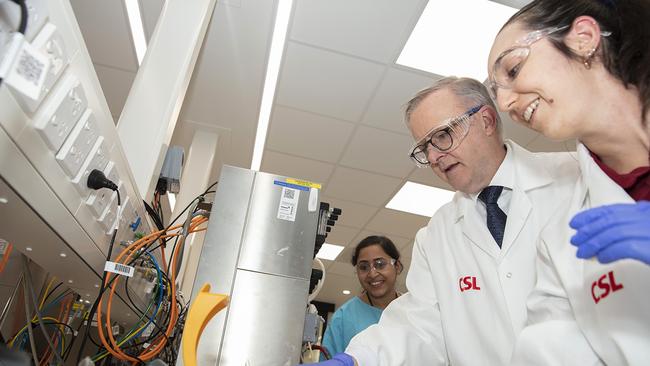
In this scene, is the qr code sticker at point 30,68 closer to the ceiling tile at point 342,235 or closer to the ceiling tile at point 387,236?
the ceiling tile at point 342,235

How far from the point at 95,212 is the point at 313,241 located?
0.60 meters

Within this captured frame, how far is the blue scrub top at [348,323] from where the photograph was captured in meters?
2.36

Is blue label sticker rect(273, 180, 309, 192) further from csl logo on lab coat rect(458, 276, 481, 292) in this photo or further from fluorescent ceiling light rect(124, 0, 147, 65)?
fluorescent ceiling light rect(124, 0, 147, 65)

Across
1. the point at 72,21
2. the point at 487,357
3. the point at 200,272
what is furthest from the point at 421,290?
the point at 72,21

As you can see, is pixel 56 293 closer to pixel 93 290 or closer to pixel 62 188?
pixel 93 290

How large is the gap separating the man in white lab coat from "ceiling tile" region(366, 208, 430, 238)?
2.74 m

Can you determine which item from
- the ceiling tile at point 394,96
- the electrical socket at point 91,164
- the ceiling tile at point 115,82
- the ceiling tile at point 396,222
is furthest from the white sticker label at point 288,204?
the ceiling tile at point 396,222

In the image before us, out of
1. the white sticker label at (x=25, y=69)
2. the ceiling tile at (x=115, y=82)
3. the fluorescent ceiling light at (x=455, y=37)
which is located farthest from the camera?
the ceiling tile at (x=115, y=82)

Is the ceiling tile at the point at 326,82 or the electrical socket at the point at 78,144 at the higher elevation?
the ceiling tile at the point at 326,82

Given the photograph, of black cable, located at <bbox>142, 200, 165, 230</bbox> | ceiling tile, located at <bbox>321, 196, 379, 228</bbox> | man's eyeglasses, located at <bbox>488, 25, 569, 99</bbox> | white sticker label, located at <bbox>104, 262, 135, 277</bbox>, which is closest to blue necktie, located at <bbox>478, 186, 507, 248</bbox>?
man's eyeglasses, located at <bbox>488, 25, 569, 99</bbox>

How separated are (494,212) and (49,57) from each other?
124cm

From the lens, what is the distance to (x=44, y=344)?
117 centimetres

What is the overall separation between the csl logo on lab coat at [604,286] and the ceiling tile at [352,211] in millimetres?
3245

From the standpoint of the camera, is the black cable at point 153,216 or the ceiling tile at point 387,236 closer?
the black cable at point 153,216
